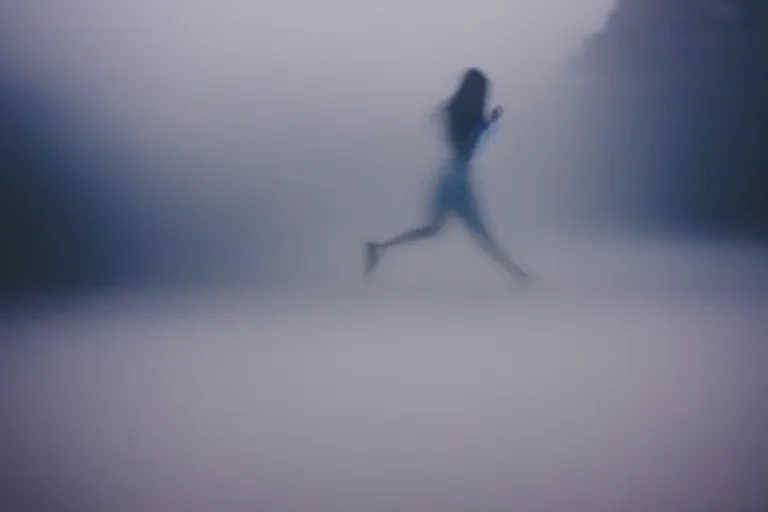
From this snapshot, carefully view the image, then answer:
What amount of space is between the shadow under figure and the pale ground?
13cm

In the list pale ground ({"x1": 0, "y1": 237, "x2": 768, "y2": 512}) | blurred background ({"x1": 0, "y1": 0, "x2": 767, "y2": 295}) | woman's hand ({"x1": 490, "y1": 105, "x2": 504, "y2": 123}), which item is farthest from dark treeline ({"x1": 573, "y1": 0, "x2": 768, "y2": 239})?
woman's hand ({"x1": 490, "y1": 105, "x2": 504, "y2": 123})

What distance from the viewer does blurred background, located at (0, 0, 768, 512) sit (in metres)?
1.72

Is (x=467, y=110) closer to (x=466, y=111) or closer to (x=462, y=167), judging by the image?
(x=466, y=111)

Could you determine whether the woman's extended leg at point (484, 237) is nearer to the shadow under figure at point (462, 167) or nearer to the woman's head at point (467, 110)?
the shadow under figure at point (462, 167)

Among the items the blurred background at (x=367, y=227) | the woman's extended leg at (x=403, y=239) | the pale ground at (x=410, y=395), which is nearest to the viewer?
the pale ground at (x=410, y=395)

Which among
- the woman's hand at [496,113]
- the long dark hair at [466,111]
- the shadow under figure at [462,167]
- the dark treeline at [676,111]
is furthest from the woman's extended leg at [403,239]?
the dark treeline at [676,111]

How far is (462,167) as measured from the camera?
1992 millimetres

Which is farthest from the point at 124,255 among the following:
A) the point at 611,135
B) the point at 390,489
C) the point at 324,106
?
the point at 611,135

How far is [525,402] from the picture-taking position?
5.64ft

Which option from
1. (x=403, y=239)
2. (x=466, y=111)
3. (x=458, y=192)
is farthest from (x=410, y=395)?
(x=466, y=111)

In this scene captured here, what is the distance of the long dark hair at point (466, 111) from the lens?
6.53ft

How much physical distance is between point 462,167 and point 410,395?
842 mm

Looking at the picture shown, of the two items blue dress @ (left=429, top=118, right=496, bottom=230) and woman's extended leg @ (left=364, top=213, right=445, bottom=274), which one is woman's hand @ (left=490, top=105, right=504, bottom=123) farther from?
woman's extended leg @ (left=364, top=213, right=445, bottom=274)

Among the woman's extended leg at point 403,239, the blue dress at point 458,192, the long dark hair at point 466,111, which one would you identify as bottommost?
the woman's extended leg at point 403,239
